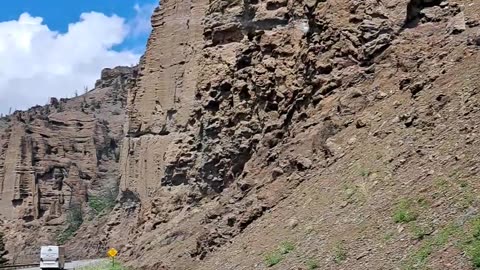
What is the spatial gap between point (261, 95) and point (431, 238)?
14245 millimetres

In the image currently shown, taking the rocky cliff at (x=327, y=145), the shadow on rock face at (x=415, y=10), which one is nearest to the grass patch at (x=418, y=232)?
the rocky cliff at (x=327, y=145)

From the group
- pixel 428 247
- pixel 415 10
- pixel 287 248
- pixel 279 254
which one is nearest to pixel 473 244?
pixel 428 247

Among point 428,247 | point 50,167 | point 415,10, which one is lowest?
point 428,247

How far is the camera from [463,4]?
1852 centimetres

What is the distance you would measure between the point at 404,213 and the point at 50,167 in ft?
302

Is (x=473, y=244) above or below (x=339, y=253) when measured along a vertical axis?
above

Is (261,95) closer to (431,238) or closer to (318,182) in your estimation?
(318,182)

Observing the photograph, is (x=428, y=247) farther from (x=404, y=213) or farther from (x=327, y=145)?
(x=327, y=145)

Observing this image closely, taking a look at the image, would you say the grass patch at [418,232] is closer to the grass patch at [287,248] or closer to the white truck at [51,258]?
the grass patch at [287,248]

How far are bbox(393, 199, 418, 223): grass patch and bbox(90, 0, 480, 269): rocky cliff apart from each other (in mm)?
29

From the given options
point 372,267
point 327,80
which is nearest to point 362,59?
point 327,80

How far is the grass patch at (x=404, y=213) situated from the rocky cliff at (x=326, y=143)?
0.03 meters

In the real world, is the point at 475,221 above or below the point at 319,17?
below

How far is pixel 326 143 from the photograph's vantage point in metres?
18.8
